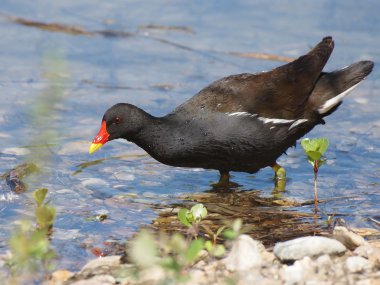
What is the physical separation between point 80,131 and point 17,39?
8.36 ft

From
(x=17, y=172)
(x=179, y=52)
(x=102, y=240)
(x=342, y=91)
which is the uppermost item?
(x=179, y=52)

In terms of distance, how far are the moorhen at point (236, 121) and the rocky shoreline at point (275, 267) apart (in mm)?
1746

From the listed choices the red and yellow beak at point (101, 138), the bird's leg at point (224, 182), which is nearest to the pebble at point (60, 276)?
the red and yellow beak at point (101, 138)

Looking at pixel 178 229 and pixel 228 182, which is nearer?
pixel 178 229

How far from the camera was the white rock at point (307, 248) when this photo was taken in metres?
3.82

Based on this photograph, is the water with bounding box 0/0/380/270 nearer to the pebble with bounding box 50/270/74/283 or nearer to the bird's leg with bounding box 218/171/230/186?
the bird's leg with bounding box 218/171/230/186

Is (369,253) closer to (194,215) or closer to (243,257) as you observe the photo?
(243,257)

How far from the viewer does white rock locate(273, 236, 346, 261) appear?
3824 mm

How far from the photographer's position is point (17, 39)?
9.18m

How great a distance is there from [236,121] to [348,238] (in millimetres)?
1879

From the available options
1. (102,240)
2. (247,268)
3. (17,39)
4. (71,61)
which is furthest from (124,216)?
(17,39)

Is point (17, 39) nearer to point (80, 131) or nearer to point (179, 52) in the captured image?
point (179, 52)

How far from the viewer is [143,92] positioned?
26.5ft

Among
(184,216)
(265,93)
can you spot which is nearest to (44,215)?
(184,216)
